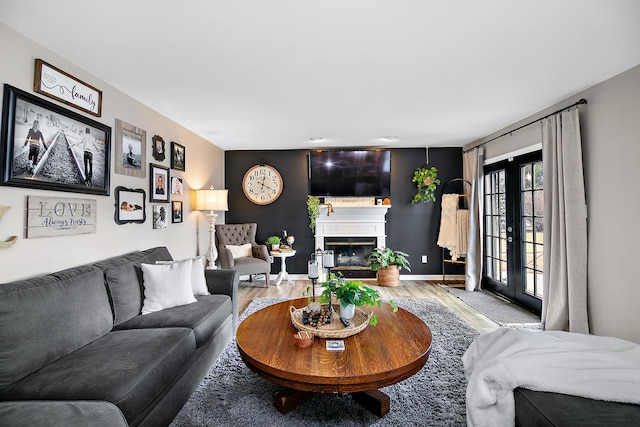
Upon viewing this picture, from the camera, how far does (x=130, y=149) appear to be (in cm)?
301

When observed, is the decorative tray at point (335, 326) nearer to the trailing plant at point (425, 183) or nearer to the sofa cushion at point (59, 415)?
the sofa cushion at point (59, 415)

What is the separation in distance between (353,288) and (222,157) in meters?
4.31

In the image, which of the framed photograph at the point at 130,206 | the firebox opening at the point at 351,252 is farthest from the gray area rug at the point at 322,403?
the firebox opening at the point at 351,252

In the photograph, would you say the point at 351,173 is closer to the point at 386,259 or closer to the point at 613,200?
the point at 386,259

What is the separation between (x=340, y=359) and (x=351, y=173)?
4044 mm

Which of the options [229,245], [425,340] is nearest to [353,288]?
[425,340]

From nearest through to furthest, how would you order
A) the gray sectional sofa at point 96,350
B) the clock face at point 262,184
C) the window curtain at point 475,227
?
1. the gray sectional sofa at point 96,350
2. the window curtain at point 475,227
3. the clock face at point 262,184

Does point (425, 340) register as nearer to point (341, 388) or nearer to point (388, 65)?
point (341, 388)

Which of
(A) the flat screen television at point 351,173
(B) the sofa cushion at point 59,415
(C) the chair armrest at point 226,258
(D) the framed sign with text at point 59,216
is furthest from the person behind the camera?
(A) the flat screen television at point 351,173

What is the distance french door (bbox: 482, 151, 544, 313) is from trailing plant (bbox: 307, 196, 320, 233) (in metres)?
2.72

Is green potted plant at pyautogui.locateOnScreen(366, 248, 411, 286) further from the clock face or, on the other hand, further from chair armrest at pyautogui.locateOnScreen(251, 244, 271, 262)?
the clock face

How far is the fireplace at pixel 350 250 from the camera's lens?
5.52 m

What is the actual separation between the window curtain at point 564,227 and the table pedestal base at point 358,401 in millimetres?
2259

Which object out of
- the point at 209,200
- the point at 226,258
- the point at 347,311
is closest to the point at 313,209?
the point at 226,258
